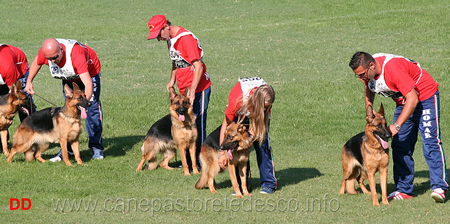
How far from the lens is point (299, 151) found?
1020 cm

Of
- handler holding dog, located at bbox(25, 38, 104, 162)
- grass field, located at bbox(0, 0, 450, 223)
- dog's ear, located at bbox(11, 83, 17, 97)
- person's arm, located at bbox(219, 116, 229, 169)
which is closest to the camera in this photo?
grass field, located at bbox(0, 0, 450, 223)

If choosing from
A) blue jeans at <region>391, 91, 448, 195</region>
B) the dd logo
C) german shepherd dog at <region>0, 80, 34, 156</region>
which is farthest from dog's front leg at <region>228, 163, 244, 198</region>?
german shepherd dog at <region>0, 80, 34, 156</region>

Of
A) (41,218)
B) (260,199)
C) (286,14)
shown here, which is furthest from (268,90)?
(286,14)

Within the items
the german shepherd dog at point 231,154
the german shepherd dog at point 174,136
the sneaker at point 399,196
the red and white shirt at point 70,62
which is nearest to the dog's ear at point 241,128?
the german shepherd dog at point 231,154

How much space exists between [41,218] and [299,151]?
513cm

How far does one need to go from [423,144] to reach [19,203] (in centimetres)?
513

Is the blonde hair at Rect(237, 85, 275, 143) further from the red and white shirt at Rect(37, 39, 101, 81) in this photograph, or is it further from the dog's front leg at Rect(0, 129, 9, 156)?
the dog's front leg at Rect(0, 129, 9, 156)

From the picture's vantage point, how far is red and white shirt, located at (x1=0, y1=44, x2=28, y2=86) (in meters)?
9.45

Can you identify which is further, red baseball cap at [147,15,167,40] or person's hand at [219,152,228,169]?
red baseball cap at [147,15,167,40]

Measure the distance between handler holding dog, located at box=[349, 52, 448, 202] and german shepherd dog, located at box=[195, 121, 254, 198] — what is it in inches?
61.9

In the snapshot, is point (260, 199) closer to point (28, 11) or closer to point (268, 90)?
point (268, 90)

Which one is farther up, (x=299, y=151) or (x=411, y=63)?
(x=411, y=63)

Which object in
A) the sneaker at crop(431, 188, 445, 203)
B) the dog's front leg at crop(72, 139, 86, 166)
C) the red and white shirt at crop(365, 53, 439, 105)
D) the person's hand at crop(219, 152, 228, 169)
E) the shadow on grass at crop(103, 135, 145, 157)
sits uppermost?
the red and white shirt at crop(365, 53, 439, 105)

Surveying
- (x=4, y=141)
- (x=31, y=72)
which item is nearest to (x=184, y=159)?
(x=31, y=72)
